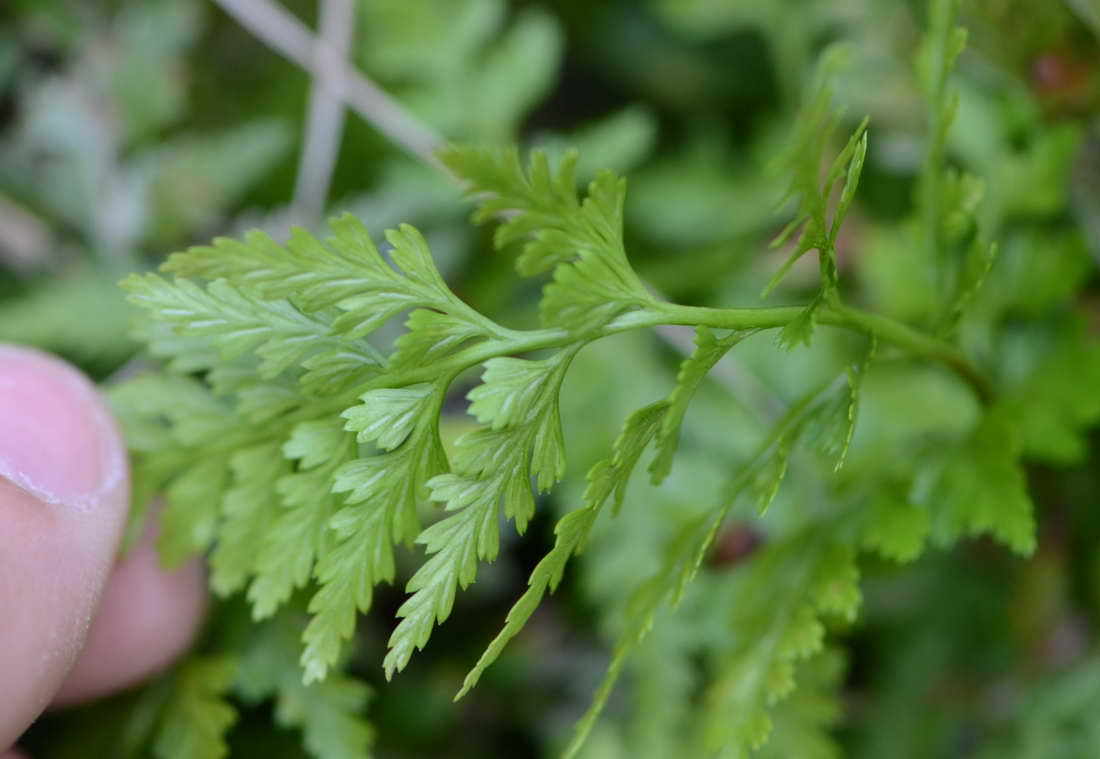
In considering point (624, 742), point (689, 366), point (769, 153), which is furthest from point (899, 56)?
point (624, 742)

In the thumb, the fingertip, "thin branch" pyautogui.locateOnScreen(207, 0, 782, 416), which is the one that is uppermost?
"thin branch" pyautogui.locateOnScreen(207, 0, 782, 416)

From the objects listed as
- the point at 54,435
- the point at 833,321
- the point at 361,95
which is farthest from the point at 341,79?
the point at 833,321

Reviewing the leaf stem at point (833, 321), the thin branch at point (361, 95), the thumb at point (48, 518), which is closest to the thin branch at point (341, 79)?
the thin branch at point (361, 95)

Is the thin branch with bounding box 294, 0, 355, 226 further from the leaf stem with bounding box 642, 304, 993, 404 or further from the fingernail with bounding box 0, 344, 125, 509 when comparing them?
the leaf stem with bounding box 642, 304, 993, 404

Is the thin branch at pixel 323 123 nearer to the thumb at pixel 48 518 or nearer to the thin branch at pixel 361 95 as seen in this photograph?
the thin branch at pixel 361 95

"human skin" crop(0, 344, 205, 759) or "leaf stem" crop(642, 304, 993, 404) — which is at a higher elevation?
"leaf stem" crop(642, 304, 993, 404)

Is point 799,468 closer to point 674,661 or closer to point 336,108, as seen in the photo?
point 674,661

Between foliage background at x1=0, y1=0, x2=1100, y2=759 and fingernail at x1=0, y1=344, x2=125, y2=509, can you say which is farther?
foliage background at x1=0, y1=0, x2=1100, y2=759

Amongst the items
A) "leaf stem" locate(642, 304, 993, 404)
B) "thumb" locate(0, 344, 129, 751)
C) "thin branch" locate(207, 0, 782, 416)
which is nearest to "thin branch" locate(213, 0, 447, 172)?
"thin branch" locate(207, 0, 782, 416)
